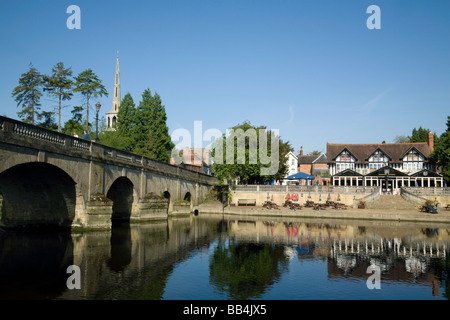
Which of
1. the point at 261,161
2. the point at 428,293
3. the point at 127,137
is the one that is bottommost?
the point at 428,293

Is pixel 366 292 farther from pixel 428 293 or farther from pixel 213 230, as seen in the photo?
pixel 213 230

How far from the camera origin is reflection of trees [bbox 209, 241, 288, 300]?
15266 millimetres

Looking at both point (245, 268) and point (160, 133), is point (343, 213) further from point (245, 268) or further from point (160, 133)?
point (160, 133)

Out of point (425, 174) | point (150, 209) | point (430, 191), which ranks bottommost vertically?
point (150, 209)

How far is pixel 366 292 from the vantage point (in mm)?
15047

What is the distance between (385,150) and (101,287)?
71.3 m

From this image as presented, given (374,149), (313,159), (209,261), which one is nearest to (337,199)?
(374,149)

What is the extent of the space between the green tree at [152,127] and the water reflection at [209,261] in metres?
32.2

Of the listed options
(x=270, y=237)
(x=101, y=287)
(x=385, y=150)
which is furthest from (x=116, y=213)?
(x=385, y=150)

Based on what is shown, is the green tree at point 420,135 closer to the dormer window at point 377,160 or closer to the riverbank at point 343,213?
the dormer window at point 377,160

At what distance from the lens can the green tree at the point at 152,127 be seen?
64.1 meters

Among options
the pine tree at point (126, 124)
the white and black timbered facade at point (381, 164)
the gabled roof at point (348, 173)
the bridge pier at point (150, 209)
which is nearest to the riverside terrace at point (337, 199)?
the white and black timbered facade at point (381, 164)

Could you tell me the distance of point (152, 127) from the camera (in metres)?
64.9

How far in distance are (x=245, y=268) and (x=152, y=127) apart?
49559 mm
